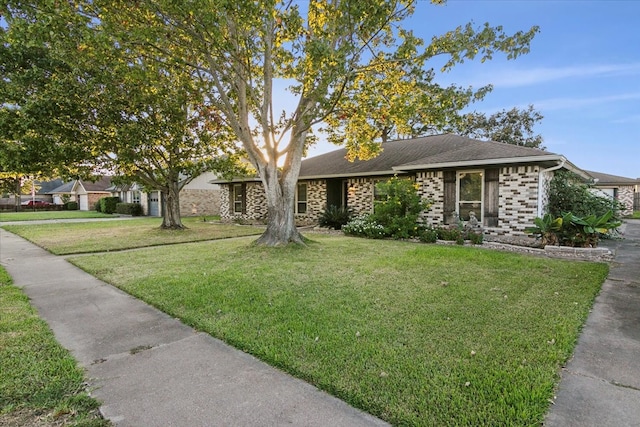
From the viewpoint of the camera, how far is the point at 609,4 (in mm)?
9203

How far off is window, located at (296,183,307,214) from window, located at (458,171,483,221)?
8149 millimetres

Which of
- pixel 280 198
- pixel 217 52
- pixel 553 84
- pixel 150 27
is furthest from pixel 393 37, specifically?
pixel 553 84

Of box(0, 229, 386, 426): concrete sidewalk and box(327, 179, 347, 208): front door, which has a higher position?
box(327, 179, 347, 208): front door

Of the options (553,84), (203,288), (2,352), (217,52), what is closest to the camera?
(2,352)

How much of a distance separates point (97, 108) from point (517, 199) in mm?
14317

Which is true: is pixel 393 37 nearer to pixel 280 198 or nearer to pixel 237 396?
pixel 280 198

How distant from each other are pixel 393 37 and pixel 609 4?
5.68 m

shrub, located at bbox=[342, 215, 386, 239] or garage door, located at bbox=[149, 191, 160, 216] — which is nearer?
shrub, located at bbox=[342, 215, 386, 239]

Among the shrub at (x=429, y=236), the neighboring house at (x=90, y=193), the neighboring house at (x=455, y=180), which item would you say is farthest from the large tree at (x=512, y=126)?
the neighboring house at (x=90, y=193)

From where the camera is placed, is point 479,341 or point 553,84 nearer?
point 479,341

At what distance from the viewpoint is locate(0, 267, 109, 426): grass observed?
2.38 meters

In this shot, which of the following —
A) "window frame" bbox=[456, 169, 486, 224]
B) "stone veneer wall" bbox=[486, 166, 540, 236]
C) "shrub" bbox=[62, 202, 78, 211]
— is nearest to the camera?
"stone veneer wall" bbox=[486, 166, 540, 236]

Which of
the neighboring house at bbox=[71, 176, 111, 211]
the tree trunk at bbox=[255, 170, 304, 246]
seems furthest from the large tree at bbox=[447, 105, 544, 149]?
the neighboring house at bbox=[71, 176, 111, 211]

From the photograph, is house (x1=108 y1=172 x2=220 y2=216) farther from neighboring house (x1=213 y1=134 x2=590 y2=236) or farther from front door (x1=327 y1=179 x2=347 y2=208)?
front door (x1=327 y1=179 x2=347 y2=208)
